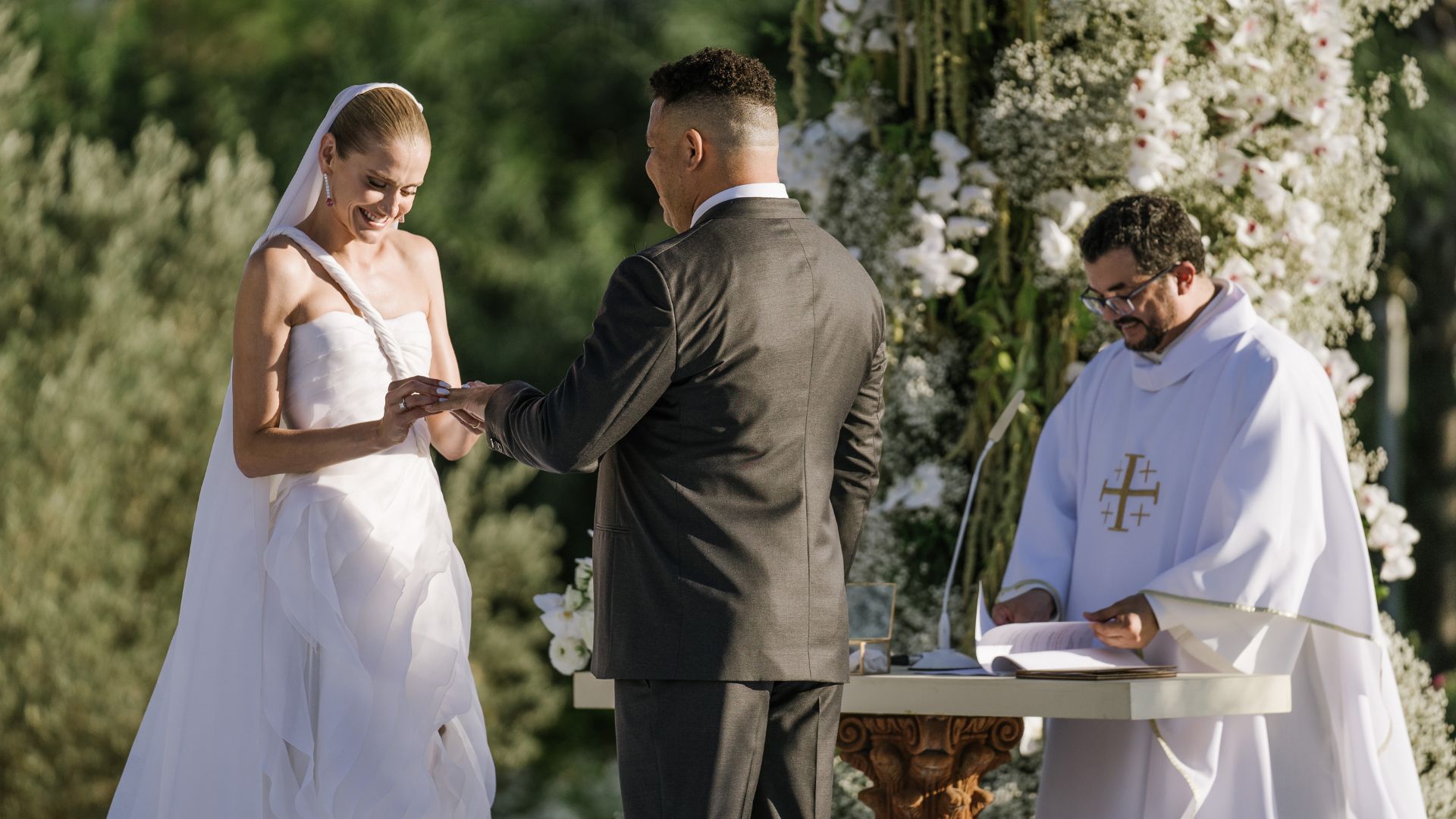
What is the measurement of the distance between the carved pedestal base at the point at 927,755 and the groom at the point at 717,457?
0.73 metres

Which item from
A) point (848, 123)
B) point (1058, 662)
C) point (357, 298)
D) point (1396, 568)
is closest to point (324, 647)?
point (357, 298)

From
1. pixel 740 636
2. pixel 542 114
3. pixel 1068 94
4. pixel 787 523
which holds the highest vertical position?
pixel 542 114

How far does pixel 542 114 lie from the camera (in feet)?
42.5

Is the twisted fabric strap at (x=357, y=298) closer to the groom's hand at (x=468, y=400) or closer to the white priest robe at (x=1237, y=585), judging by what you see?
the groom's hand at (x=468, y=400)

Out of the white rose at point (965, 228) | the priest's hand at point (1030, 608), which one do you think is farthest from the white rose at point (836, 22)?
the priest's hand at point (1030, 608)

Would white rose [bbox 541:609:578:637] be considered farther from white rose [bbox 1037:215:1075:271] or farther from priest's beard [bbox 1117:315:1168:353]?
white rose [bbox 1037:215:1075:271]

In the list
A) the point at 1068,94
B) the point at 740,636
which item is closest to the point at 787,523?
the point at 740,636

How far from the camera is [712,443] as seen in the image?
2.42 meters

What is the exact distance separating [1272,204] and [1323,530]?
1241 millimetres

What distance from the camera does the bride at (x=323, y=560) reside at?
2.72 meters

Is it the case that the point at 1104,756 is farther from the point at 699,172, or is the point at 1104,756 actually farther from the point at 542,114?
the point at 542,114

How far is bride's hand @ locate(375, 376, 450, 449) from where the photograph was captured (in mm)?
2680

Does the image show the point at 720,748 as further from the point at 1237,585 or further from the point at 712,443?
the point at 1237,585

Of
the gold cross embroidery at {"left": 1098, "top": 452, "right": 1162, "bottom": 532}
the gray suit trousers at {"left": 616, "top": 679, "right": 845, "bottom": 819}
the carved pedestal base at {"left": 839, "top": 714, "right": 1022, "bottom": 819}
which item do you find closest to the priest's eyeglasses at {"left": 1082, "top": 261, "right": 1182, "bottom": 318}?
the gold cross embroidery at {"left": 1098, "top": 452, "right": 1162, "bottom": 532}
